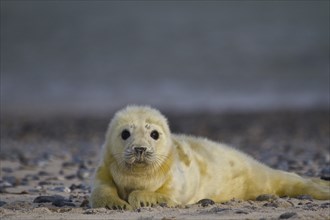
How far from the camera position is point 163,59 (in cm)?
4566

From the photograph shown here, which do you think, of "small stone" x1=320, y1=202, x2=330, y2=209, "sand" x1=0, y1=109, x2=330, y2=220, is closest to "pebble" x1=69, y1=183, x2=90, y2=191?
"sand" x1=0, y1=109, x2=330, y2=220

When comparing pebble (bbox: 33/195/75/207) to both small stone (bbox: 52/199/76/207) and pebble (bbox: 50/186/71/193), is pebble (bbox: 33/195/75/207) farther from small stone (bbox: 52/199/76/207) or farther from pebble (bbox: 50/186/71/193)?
pebble (bbox: 50/186/71/193)

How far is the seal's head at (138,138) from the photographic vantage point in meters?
7.17

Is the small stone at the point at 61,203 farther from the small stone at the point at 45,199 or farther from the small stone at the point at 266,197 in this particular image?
the small stone at the point at 266,197

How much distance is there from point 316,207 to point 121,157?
155cm

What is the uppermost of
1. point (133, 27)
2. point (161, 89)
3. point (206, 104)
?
point (133, 27)

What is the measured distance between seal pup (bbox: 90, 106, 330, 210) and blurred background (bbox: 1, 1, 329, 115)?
2100 centimetres

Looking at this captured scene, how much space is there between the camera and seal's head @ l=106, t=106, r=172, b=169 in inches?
282

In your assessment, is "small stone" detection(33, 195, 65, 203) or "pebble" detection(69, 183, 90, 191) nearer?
"small stone" detection(33, 195, 65, 203)

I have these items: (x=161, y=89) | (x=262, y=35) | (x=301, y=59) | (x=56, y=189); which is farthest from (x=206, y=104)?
(x=56, y=189)

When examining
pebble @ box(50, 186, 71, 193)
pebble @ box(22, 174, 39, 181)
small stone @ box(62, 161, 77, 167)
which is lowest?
pebble @ box(50, 186, 71, 193)

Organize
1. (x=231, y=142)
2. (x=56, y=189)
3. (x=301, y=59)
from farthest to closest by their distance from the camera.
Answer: (x=301, y=59) < (x=231, y=142) < (x=56, y=189)

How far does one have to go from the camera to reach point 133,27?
5119 cm

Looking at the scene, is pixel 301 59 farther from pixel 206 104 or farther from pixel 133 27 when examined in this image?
pixel 206 104
